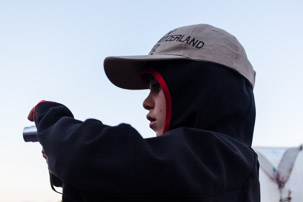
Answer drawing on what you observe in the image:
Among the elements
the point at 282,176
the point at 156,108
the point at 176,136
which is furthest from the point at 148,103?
the point at 282,176

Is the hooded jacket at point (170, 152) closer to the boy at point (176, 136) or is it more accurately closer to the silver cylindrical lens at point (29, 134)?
the boy at point (176, 136)

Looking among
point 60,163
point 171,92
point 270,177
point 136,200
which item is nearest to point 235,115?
point 171,92

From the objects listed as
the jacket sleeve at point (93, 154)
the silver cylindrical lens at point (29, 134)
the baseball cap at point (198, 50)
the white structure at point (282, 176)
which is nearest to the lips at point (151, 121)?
the baseball cap at point (198, 50)

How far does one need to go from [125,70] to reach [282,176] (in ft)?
11.9

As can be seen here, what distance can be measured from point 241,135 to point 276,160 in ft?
13.0

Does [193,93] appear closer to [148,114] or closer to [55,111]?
[148,114]

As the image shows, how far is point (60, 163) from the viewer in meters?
0.94

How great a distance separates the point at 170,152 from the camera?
0.97m

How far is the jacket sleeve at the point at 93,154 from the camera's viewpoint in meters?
0.92

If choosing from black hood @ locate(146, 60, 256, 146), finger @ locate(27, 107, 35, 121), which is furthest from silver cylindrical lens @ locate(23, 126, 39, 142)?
black hood @ locate(146, 60, 256, 146)

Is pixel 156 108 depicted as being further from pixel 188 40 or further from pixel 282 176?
pixel 282 176

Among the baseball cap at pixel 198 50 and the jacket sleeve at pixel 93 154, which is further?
the baseball cap at pixel 198 50

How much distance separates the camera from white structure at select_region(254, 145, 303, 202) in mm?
4398

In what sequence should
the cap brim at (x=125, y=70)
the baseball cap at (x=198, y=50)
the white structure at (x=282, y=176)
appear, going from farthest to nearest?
the white structure at (x=282, y=176)
the cap brim at (x=125, y=70)
the baseball cap at (x=198, y=50)
